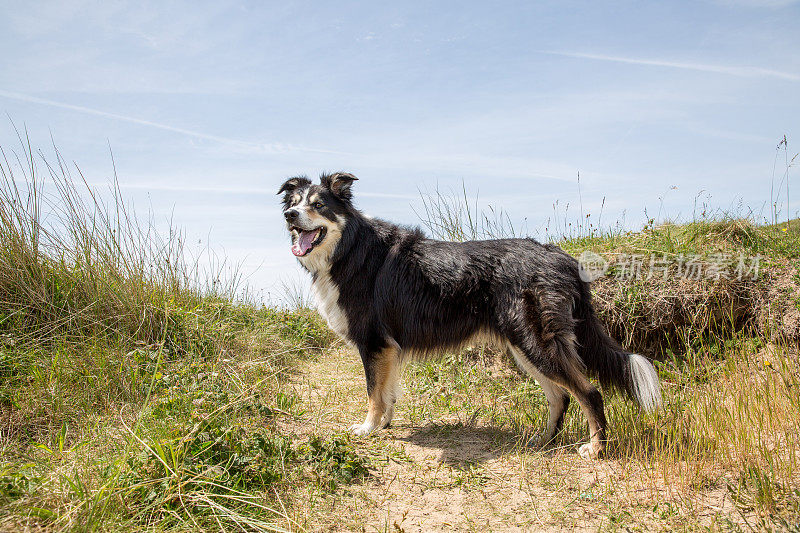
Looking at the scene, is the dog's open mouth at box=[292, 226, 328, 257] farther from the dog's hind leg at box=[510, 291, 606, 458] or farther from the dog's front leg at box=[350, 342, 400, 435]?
the dog's hind leg at box=[510, 291, 606, 458]

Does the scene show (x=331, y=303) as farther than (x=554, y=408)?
Yes

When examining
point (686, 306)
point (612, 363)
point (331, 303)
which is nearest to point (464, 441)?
point (612, 363)

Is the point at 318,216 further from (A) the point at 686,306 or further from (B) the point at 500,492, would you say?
(A) the point at 686,306

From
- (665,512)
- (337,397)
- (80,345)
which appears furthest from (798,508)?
(80,345)

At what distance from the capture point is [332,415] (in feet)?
16.1

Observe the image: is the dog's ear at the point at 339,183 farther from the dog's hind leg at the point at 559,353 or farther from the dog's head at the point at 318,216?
the dog's hind leg at the point at 559,353

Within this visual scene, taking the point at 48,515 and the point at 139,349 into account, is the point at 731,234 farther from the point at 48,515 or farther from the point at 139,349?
the point at 48,515

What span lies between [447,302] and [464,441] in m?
1.22

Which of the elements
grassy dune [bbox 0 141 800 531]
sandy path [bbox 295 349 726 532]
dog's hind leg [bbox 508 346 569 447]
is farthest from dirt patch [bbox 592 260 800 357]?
sandy path [bbox 295 349 726 532]

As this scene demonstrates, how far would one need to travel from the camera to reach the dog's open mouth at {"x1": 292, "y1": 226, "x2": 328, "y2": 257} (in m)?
4.59

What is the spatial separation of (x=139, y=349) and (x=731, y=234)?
7396 millimetres

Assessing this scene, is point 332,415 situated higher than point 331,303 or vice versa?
point 331,303

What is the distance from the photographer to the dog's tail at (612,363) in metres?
4.00

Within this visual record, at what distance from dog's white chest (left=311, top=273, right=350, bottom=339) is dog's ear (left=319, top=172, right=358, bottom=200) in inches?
29.9
